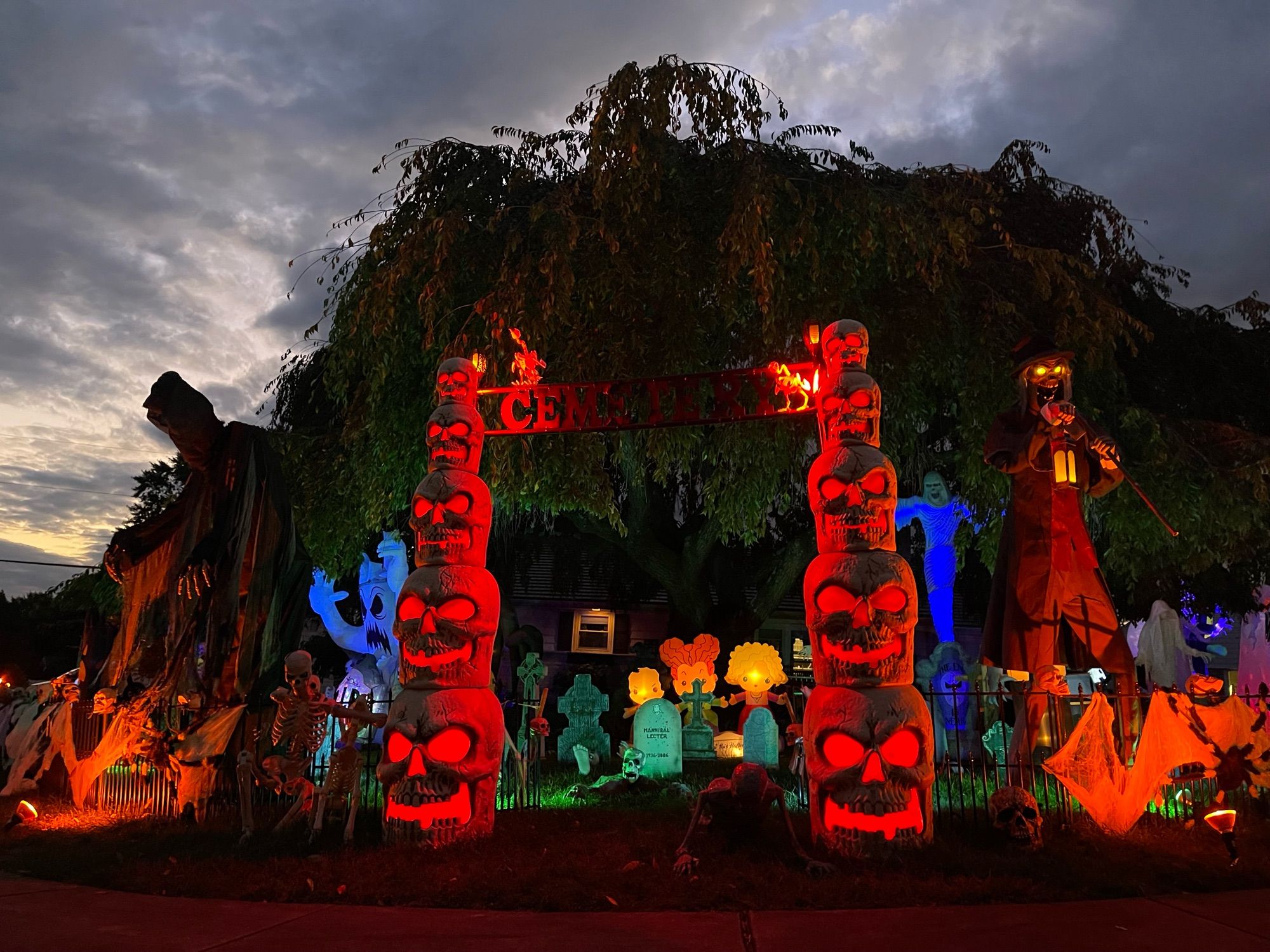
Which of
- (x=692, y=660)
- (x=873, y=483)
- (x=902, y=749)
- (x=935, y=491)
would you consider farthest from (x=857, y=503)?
(x=935, y=491)

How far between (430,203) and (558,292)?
3.11 metres

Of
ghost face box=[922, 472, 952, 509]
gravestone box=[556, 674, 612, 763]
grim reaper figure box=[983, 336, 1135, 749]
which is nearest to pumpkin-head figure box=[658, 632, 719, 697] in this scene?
gravestone box=[556, 674, 612, 763]

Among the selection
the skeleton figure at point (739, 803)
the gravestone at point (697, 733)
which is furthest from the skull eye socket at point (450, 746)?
the gravestone at point (697, 733)

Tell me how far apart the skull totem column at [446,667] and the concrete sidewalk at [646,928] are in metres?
1.25

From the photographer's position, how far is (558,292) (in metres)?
9.47

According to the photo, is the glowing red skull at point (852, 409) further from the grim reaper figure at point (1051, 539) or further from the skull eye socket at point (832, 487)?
the grim reaper figure at point (1051, 539)

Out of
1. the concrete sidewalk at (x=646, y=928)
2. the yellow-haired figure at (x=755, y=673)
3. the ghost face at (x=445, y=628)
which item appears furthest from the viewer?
the yellow-haired figure at (x=755, y=673)

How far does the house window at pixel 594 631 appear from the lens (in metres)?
24.4

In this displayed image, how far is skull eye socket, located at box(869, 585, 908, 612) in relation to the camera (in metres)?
6.08

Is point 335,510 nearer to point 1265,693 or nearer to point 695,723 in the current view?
point 695,723

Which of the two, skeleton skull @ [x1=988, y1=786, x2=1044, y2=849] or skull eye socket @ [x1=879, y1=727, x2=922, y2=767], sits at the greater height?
skull eye socket @ [x1=879, y1=727, x2=922, y2=767]

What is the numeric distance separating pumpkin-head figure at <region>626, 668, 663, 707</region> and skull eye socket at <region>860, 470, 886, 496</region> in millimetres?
8113

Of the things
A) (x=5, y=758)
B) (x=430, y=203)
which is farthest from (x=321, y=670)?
(x=430, y=203)

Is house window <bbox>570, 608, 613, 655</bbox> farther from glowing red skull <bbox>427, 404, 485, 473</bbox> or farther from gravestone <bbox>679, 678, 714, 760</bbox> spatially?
glowing red skull <bbox>427, 404, 485, 473</bbox>
